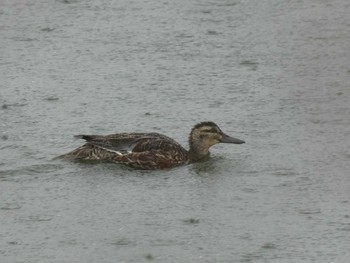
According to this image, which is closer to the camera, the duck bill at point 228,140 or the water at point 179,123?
the water at point 179,123

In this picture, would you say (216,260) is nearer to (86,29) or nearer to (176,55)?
Answer: (176,55)

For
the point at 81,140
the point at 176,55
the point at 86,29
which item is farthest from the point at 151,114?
the point at 86,29

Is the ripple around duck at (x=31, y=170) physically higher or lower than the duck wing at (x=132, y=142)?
lower

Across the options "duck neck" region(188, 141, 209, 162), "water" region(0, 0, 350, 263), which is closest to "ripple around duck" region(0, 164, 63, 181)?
"water" region(0, 0, 350, 263)

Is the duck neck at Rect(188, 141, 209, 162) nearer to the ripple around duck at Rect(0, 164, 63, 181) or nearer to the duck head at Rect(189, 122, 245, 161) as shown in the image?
the duck head at Rect(189, 122, 245, 161)

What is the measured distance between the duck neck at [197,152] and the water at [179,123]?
0.28 ft

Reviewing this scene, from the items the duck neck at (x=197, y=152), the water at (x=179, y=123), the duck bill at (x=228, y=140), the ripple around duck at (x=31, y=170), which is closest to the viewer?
the water at (x=179, y=123)

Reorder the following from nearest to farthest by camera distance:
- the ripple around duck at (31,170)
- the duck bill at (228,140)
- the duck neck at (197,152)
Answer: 1. the ripple around duck at (31,170)
2. the duck bill at (228,140)
3. the duck neck at (197,152)

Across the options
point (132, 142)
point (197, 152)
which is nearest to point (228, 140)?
point (197, 152)

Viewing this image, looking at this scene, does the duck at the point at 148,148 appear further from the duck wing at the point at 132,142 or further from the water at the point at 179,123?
the water at the point at 179,123

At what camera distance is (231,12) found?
44.6ft

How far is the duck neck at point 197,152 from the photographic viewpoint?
10.6 metres

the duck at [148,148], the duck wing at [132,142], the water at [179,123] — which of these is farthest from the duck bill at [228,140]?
the duck wing at [132,142]

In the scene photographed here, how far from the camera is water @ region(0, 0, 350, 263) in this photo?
8852 mm
